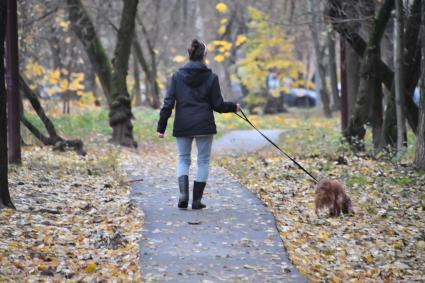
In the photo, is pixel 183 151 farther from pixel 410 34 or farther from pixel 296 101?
pixel 296 101

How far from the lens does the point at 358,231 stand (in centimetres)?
863

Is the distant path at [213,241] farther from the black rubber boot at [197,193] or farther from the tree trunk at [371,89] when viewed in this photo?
the tree trunk at [371,89]

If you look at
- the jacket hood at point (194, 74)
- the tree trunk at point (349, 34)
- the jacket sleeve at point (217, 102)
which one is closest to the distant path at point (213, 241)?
the jacket sleeve at point (217, 102)

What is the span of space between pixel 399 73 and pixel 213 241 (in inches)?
297

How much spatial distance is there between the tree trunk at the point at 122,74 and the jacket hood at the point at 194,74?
9.21 m

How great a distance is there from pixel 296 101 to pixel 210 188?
37.9 m

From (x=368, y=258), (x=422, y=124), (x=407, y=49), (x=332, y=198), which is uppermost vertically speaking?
(x=407, y=49)

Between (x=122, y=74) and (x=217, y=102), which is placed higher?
(x=122, y=74)

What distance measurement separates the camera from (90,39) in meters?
19.9

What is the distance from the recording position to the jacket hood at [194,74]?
8.87 metres

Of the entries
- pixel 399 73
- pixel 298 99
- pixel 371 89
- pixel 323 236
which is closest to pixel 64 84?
pixel 371 89

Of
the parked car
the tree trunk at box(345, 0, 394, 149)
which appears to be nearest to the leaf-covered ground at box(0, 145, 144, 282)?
the tree trunk at box(345, 0, 394, 149)

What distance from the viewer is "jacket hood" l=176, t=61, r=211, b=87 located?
8.87m

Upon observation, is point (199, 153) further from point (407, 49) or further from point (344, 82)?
point (344, 82)
